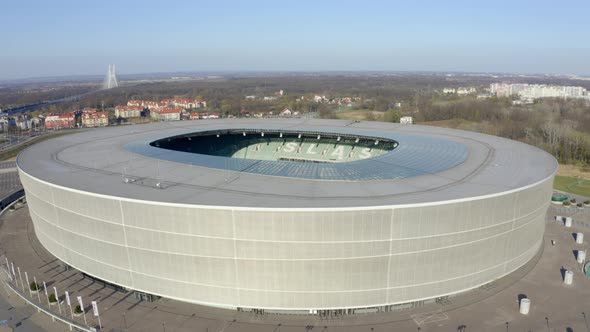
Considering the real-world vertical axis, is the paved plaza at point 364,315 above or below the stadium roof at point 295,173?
below

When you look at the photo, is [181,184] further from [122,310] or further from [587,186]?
[587,186]

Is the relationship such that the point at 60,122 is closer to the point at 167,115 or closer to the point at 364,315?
the point at 167,115

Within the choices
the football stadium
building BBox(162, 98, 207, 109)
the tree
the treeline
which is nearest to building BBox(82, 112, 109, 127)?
building BBox(162, 98, 207, 109)

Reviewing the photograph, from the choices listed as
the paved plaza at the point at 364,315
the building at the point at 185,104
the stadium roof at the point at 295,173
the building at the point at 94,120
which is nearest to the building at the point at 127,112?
the building at the point at 94,120

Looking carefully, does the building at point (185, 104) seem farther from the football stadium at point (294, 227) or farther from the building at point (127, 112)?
the football stadium at point (294, 227)

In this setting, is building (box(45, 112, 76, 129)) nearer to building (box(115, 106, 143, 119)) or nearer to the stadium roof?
building (box(115, 106, 143, 119))

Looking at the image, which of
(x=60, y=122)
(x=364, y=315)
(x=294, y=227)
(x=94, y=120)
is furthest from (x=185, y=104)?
(x=364, y=315)

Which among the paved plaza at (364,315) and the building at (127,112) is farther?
the building at (127,112)
